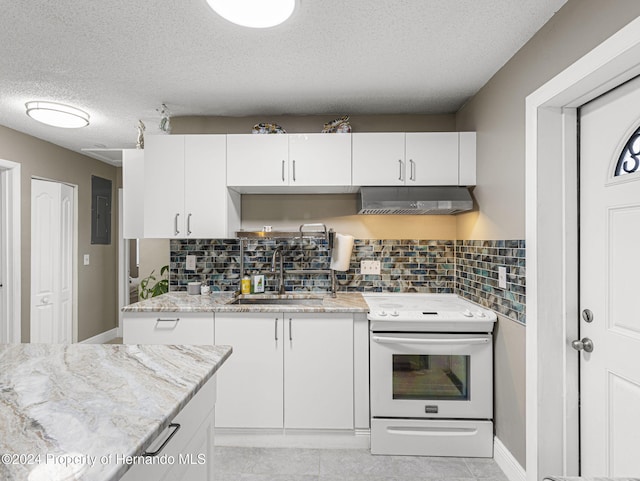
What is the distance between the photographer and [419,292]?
3055mm

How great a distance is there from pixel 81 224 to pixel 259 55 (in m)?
3.42

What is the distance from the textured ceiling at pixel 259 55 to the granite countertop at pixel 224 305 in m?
1.48

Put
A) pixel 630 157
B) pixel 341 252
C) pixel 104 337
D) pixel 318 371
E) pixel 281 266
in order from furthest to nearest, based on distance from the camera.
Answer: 1. pixel 104 337
2. pixel 281 266
3. pixel 341 252
4. pixel 318 371
5. pixel 630 157

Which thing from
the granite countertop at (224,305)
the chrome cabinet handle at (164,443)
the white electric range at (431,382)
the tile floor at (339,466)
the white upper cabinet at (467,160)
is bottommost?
the tile floor at (339,466)

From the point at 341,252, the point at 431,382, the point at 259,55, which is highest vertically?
the point at 259,55

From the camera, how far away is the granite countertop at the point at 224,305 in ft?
7.97

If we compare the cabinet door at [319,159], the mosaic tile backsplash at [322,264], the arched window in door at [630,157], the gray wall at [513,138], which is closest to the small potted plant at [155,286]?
the mosaic tile backsplash at [322,264]

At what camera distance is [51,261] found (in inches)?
157

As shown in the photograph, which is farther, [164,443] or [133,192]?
[133,192]

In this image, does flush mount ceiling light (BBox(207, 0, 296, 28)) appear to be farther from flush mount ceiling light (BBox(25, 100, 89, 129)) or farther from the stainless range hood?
flush mount ceiling light (BBox(25, 100, 89, 129))

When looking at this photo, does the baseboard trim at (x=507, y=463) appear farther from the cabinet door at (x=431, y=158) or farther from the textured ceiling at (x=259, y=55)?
the textured ceiling at (x=259, y=55)

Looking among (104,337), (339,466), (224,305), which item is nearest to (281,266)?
(224,305)

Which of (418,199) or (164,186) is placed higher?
(164,186)

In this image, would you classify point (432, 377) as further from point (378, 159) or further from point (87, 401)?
point (87, 401)
